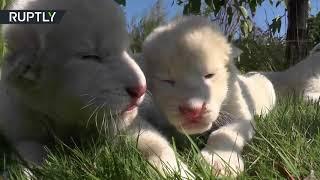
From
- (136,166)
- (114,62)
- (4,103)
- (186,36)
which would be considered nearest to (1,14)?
(4,103)

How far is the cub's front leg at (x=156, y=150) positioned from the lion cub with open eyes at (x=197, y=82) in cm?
12

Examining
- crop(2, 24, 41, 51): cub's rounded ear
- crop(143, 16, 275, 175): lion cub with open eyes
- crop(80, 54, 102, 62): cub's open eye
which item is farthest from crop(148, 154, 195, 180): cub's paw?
crop(2, 24, 41, 51): cub's rounded ear

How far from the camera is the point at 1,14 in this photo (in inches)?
77.9

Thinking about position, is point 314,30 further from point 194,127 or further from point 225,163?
point 225,163

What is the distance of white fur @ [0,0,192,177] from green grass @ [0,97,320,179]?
0.09 meters

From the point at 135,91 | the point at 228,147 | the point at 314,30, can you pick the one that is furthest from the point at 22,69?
the point at 314,30

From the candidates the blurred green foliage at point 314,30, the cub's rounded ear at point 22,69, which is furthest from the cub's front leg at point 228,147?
the blurred green foliage at point 314,30

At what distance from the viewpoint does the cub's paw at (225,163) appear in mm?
1465

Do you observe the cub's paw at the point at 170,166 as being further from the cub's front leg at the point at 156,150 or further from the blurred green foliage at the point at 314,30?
the blurred green foliage at the point at 314,30

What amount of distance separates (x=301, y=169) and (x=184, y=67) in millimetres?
631

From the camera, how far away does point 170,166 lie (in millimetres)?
1511

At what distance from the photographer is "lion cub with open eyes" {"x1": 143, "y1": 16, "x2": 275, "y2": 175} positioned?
6.17ft

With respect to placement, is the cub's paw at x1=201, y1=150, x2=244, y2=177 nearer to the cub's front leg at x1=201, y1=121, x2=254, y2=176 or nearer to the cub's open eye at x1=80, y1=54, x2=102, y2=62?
the cub's front leg at x1=201, y1=121, x2=254, y2=176

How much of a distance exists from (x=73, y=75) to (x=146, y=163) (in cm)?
42
